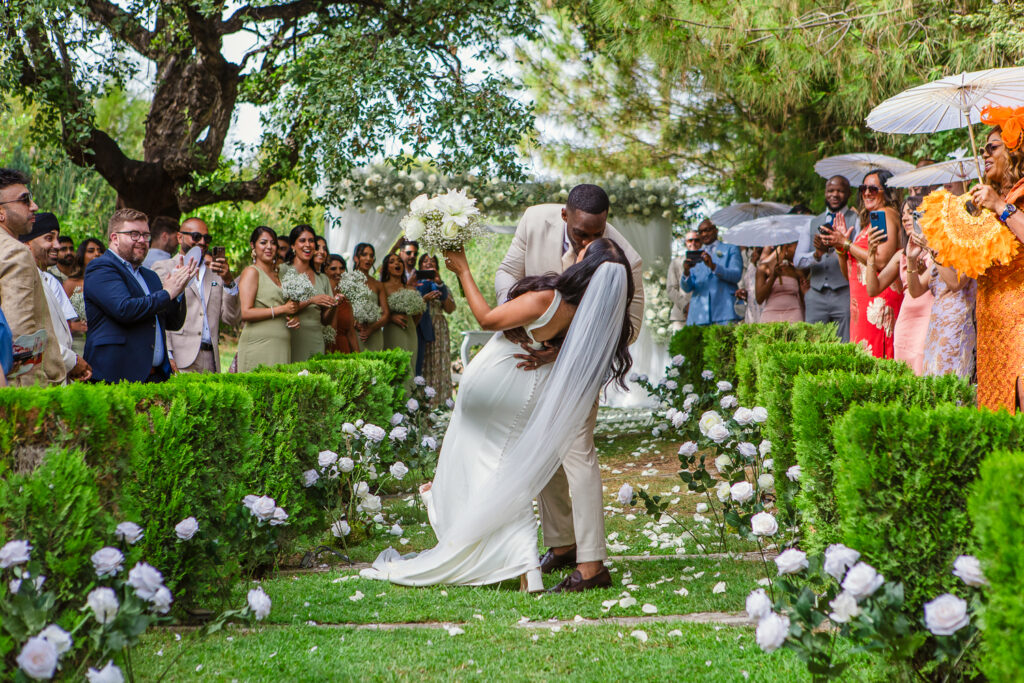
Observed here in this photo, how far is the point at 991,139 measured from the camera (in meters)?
4.80

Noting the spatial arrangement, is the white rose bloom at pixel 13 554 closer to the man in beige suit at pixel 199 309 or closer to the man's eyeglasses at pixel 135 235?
the man's eyeglasses at pixel 135 235

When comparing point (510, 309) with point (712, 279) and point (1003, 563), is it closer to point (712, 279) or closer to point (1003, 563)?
point (1003, 563)

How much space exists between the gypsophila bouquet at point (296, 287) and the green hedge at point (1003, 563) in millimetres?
6640

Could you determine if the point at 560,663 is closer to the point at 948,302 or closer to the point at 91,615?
the point at 91,615

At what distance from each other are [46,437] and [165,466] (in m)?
0.96

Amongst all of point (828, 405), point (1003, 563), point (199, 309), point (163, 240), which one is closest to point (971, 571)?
point (1003, 563)

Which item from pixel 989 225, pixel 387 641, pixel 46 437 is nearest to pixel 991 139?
pixel 989 225

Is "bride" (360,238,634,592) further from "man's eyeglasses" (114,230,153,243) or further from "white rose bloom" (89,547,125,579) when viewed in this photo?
"man's eyeglasses" (114,230,153,243)

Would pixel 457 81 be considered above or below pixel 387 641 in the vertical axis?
above

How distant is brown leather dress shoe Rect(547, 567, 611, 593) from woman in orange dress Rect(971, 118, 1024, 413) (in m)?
2.02

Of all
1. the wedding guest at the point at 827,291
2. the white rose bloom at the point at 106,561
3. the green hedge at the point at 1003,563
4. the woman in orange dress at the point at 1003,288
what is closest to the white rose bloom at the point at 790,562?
the green hedge at the point at 1003,563

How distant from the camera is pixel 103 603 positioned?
2504mm

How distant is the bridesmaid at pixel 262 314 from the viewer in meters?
8.22

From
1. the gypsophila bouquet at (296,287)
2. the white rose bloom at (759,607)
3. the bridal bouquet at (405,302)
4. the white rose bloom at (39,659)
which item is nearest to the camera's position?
the white rose bloom at (39,659)
